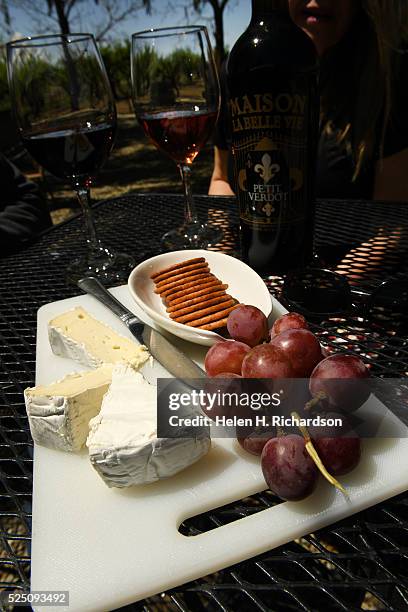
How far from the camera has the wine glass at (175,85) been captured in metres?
0.77

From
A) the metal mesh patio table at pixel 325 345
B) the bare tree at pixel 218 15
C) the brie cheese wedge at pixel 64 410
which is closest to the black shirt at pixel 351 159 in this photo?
the metal mesh patio table at pixel 325 345

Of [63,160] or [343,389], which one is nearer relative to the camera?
[343,389]

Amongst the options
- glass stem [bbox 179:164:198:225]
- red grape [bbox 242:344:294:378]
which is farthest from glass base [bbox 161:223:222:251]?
red grape [bbox 242:344:294:378]

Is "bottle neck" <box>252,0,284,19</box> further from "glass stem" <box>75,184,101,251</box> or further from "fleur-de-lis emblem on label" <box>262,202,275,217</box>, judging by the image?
"glass stem" <box>75,184,101,251</box>

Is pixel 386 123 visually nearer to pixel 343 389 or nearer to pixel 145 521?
pixel 343 389

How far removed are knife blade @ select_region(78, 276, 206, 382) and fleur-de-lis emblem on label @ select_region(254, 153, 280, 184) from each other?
0.84 feet

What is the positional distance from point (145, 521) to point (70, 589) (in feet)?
0.23

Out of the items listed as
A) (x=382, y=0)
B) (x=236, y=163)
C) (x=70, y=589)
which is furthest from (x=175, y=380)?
(x=382, y=0)

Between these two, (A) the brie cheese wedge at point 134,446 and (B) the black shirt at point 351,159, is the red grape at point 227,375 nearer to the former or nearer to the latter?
(A) the brie cheese wedge at point 134,446

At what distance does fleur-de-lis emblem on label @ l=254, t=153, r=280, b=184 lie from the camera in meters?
0.61

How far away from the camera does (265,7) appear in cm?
60

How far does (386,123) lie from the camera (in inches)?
48.3

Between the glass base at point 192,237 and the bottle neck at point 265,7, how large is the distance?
14.5 inches

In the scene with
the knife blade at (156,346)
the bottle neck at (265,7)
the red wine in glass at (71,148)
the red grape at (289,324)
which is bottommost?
the knife blade at (156,346)
